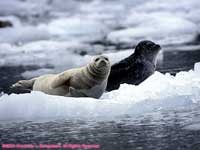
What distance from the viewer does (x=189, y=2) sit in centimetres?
2138

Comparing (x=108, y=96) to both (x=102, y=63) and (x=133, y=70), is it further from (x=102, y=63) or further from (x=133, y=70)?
(x=133, y=70)

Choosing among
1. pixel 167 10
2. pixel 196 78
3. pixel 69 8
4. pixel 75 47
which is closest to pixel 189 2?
pixel 167 10

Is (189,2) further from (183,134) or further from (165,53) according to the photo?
(183,134)

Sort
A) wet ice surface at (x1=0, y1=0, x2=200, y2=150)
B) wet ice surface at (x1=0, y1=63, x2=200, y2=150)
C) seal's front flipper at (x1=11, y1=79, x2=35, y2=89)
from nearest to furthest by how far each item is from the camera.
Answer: wet ice surface at (x1=0, y1=63, x2=200, y2=150), wet ice surface at (x1=0, y1=0, x2=200, y2=150), seal's front flipper at (x1=11, y1=79, x2=35, y2=89)

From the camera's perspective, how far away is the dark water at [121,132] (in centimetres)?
404

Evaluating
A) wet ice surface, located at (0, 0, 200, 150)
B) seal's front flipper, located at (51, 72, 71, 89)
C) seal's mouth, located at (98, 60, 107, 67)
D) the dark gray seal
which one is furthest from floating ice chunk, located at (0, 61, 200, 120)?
the dark gray seal

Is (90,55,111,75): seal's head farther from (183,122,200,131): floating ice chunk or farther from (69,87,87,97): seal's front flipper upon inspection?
(183,122,200,131): floating ice chunk

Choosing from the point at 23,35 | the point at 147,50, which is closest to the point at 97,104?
the point at 147,50

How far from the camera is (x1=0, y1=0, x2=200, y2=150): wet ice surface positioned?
434 centimetres

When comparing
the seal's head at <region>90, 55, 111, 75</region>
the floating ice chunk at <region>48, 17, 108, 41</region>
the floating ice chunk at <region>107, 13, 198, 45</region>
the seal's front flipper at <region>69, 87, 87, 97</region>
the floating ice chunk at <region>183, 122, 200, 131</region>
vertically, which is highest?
the floating ice chunk at <region>48, 17, 108, 41</region>

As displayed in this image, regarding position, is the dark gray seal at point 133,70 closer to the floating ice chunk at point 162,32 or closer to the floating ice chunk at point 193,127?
the floating ice chunk at point 193,127

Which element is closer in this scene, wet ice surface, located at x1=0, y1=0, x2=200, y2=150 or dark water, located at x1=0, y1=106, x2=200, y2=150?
dark water, located at x1=0, y1=106, x2=200, y2=150

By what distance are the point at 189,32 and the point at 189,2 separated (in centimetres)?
699

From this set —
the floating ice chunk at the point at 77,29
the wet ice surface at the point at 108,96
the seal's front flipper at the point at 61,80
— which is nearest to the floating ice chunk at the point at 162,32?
the wet ice surface at the point at 108,96
